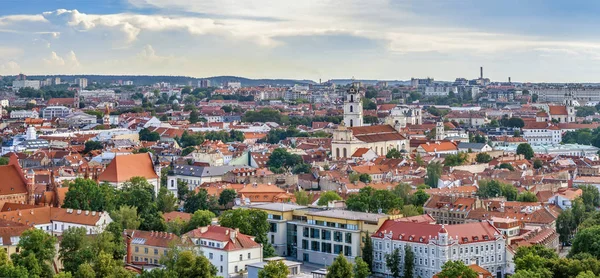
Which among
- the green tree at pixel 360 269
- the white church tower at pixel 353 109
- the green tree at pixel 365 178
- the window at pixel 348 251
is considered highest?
the white church tower at pixel 353 109

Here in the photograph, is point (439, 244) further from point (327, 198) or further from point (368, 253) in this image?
point (327, 198)

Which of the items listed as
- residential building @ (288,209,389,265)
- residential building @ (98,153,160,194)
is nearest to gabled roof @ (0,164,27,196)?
residential building @ (98,153,160,194)

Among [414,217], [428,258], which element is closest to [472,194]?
[414,217]

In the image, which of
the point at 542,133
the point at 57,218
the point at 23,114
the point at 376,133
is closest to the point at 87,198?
the point at 57,218

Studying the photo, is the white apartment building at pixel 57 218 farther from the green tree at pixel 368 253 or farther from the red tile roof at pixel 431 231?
the red tile roof at pixel 431 231

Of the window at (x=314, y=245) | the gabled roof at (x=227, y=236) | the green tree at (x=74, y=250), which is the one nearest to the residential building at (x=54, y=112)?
the window at (x=314, y=245)

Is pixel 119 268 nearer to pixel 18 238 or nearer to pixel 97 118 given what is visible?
pixel 18 238
